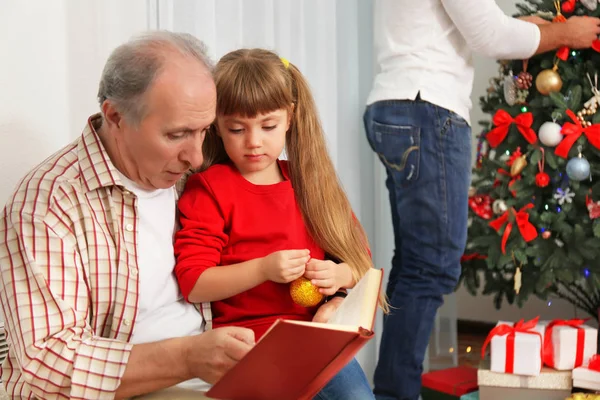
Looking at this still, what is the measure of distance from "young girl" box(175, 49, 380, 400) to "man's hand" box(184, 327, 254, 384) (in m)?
0.17

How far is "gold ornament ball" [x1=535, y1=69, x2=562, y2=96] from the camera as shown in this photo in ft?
8.59

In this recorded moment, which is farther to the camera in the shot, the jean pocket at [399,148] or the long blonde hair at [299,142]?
the jean pocket at [399,148]

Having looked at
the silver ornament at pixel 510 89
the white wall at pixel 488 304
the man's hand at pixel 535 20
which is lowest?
the white wall at pixel 488 304

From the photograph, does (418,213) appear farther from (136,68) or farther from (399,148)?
(136,68)

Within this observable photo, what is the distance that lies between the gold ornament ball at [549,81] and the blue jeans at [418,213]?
0.48 meters

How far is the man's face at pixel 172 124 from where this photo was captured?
3.97 feet

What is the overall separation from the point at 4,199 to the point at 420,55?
1238 millimetres

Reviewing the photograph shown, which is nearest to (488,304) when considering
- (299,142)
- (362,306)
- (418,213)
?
(418,213)

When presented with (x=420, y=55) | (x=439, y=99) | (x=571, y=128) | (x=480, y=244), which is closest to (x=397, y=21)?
(x=420, y=55)

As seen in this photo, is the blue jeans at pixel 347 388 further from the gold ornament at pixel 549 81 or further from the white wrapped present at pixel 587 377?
the gold ornament at pixel 549 81

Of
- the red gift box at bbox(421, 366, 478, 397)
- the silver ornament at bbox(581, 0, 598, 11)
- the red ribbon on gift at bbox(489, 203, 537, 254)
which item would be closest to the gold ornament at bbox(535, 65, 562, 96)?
the silver ornament at bbox(581, 0, 598, 11)

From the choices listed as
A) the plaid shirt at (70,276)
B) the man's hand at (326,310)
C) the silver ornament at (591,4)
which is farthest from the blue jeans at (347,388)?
the silver ornament at (591,4)

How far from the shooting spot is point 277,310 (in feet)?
4.65

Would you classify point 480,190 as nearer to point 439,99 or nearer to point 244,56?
point 439,99
